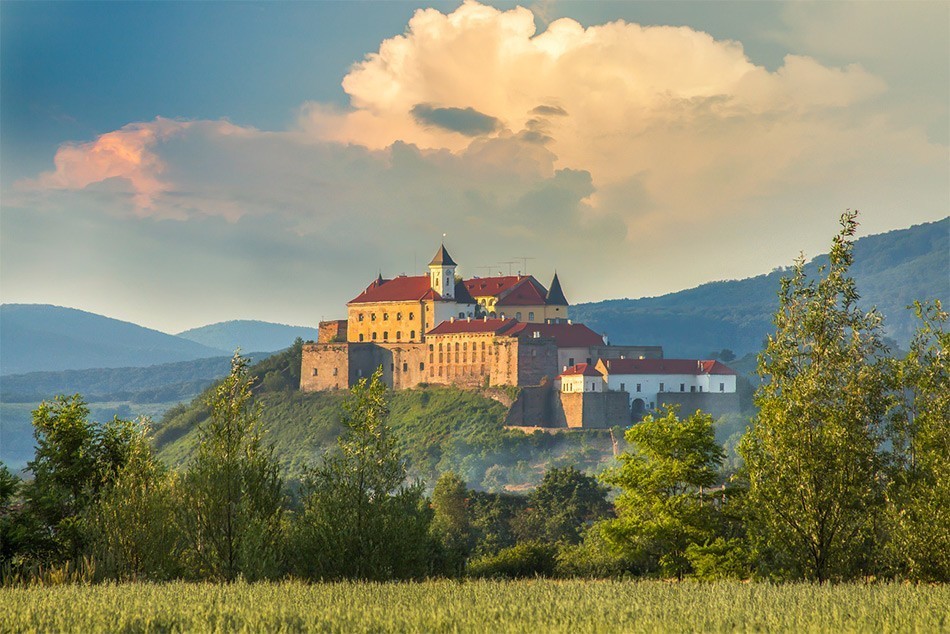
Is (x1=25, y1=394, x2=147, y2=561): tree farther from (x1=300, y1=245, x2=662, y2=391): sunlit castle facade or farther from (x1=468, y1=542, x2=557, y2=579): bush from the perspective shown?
(x1=300, y1=245, x2=662, y2=391): sunlit castle facade

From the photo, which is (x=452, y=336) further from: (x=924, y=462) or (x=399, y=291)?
(x=924, y=462)

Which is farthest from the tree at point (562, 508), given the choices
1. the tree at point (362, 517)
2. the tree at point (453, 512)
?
the tree at point (362, 517)

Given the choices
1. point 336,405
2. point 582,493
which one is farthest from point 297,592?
point 336,405

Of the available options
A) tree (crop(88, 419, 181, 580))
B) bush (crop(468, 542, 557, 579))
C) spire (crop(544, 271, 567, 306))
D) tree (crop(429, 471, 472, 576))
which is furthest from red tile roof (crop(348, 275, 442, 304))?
tree (crop(88, 419, 181, 580))

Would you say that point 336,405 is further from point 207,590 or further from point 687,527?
point 207,590

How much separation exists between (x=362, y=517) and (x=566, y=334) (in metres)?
102

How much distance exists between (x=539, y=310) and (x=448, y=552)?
10017 cm

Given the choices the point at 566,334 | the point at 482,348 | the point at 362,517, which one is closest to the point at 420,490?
the point at 362,517

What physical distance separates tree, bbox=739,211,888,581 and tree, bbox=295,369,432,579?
767 centimetres

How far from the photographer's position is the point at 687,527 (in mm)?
40031

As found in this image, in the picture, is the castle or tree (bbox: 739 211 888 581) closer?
tree (bbox: 739 211 888 581)

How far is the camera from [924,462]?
96.7 feet

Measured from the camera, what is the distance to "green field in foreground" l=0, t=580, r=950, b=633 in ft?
63.0

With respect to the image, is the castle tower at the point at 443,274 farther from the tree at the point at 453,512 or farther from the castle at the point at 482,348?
the tree at the point at 453,512
